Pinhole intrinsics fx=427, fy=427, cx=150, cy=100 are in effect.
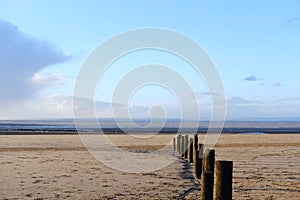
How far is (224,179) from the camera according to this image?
28.1ft

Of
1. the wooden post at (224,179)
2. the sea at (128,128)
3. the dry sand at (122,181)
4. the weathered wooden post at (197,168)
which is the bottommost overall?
the dry sand at (122,181)

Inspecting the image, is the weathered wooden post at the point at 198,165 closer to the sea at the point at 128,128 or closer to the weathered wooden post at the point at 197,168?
the weathered wooden post at the point at 197,168

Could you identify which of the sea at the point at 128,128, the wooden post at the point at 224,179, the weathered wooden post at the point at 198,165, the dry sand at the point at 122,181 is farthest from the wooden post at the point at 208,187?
the sea at the point at 128,128

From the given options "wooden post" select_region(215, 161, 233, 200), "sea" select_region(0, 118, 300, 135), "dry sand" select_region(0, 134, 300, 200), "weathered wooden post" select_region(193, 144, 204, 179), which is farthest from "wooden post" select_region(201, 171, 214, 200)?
"sea" select_region(0, 118, 300, 135)

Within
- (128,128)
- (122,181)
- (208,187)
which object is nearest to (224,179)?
(208,187)

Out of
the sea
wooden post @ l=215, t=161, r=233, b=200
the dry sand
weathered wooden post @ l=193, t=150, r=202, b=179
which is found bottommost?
the dry sand

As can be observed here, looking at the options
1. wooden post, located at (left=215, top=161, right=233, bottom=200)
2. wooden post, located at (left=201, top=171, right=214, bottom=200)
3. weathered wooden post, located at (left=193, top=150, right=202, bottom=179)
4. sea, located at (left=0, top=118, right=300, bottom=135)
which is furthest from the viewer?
sea, located at (left=0, top=118, right=300, bottom=135)

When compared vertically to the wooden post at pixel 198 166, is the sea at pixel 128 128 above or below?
above

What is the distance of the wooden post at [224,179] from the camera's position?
28.0 ft

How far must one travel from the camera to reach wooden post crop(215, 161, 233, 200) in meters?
8.54

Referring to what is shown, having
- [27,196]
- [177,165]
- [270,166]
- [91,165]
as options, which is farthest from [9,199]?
[270,166]

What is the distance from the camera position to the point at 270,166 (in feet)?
65.4

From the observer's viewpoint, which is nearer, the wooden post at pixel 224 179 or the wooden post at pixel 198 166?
the wooden post at pixel 224 179

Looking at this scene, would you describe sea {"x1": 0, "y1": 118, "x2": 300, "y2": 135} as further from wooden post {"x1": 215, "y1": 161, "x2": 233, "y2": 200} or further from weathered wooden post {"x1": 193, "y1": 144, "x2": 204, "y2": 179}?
wooden post {"x1": 215, "y1": 161, "x2": 233, "y2": 200}
